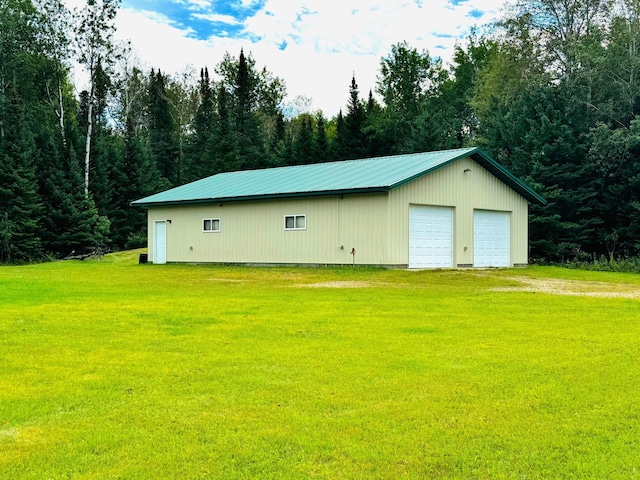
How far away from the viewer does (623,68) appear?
102 ft

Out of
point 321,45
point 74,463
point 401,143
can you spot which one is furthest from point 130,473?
point 321,45

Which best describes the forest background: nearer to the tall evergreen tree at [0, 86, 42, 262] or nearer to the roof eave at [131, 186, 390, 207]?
the tall evergreen tree at [0, 86, 42, 262]

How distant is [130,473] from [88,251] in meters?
34.0

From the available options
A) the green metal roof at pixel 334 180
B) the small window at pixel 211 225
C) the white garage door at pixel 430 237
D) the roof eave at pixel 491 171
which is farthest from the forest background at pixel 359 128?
the small window at pixel 211 225

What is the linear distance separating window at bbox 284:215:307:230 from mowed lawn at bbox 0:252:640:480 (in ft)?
37.7

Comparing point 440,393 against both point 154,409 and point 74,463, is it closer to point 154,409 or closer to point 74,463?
point 154,409

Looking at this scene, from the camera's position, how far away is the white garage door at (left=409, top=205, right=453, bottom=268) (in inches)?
803

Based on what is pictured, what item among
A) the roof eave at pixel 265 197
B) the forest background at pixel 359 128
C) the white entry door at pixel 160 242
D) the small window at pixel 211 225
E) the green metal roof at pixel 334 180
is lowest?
the white entry door at pixel 160 242

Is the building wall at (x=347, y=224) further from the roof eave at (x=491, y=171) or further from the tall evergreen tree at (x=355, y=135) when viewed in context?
the tall evergreen tree at (x=355, y=135)

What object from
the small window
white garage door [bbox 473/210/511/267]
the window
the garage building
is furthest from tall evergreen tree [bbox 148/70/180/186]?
white garage door [bbox 473/210/511/267]

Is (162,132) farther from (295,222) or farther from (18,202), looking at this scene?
(295,222)

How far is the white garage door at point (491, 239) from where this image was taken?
22.5 metres

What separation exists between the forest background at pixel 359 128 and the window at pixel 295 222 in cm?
1244

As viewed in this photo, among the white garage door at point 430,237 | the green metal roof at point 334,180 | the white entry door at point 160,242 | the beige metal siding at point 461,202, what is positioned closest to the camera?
the beige metal siding at point 461,202
